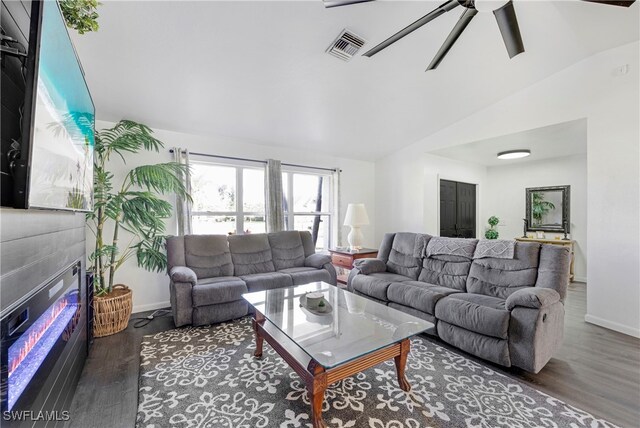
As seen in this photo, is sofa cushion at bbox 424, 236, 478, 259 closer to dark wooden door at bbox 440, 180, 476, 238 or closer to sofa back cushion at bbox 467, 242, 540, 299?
sofa back cushion at bbox 467, 242, 540, 299

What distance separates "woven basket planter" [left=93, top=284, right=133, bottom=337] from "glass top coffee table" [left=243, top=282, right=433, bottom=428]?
139 cm

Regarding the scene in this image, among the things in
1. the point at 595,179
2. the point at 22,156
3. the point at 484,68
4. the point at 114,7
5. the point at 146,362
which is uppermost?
the point at 484,68

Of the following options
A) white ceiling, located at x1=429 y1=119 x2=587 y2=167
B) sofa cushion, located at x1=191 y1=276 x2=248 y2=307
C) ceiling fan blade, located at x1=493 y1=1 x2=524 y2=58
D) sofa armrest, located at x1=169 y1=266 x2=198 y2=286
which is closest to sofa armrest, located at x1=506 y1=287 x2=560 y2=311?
ceiling fan blade, located at x1=493 y1=1 x2=524 y2=58

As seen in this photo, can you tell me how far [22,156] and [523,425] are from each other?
2651mm

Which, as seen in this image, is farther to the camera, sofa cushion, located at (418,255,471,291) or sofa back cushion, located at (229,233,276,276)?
sofa back cushion, located at (229,233,276,276)

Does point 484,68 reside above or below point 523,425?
above

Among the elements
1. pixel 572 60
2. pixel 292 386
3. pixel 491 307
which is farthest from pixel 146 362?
pixel 572 60

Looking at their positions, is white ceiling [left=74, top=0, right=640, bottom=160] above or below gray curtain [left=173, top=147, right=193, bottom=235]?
above

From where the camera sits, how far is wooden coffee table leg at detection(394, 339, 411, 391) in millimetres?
1879

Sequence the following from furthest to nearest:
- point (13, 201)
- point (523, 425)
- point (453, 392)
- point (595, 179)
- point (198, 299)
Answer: point (595, 179)
point (198, 299)
point (453, 392)
point (523, 425)
point (13, 201)

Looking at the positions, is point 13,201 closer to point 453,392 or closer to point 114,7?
point 114,7

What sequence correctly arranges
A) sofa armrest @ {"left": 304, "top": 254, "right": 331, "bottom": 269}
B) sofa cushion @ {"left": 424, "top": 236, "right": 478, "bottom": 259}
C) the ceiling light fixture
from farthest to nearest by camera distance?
the ceiling light fixture → sofa armrest @ {"left": 304, "top": 254, "right": 331, "bottom": 269} → sofa cushion @ {"left": 424, "top": 236, "right": 478, "bottom": 259}

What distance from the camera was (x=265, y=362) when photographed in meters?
2.27

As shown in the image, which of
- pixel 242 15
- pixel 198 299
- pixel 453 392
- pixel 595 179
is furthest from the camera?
pixel 595 179
